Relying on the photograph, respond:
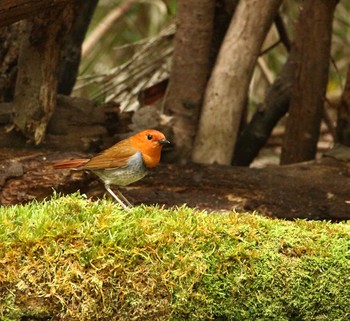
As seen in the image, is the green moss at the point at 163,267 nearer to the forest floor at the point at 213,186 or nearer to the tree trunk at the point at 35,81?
the forest floor at the point at 213,186

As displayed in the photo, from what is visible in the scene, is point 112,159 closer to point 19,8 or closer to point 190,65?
point 19,8

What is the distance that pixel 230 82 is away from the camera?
6641 millimetres

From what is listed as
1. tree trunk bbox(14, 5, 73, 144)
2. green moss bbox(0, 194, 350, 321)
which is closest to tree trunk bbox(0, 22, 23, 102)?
tree trunk bbox(14, 5, 73, 144)

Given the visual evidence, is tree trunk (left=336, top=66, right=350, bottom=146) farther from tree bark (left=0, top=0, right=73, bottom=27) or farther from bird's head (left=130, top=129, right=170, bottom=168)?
tree bark (left=0, top=0, right=73, bottom=27)

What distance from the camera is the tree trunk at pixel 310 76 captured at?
21.8 ft

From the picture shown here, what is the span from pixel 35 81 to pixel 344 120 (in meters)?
2.42

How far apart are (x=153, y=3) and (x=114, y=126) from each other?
3.87 metres

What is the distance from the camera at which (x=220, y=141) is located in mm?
6676

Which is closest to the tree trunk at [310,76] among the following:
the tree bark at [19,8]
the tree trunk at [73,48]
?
the tree trunk at [73,48]

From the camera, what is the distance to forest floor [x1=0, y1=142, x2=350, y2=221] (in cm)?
512

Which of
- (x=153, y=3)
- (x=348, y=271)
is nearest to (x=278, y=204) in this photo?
(x=348, y=271)

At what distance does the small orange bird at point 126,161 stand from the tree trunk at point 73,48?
1803mm

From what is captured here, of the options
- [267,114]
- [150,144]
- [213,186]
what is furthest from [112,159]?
[267,114]

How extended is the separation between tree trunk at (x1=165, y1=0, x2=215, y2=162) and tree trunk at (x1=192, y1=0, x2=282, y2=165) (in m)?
0.09
